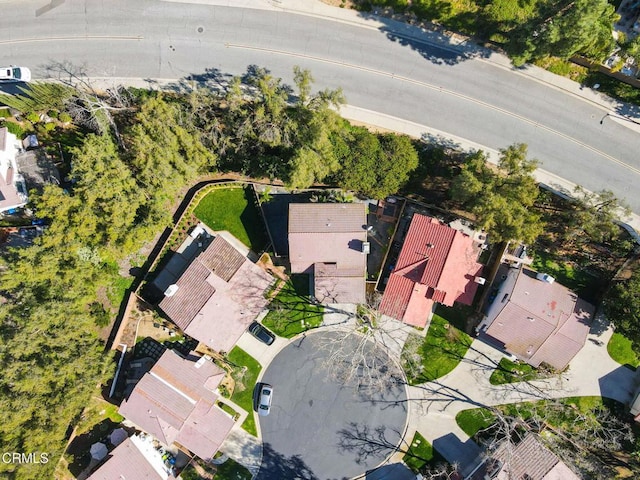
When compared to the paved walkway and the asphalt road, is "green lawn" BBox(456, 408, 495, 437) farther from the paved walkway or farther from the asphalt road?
the asphalt road

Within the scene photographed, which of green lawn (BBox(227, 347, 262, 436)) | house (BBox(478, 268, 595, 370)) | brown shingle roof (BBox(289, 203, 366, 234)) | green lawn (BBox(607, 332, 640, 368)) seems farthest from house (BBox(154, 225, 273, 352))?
green lawn (BBox(607, 332, 640, 368))

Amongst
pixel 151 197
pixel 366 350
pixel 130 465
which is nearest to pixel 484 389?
pixel 366 350

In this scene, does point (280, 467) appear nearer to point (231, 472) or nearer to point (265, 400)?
point (231, 472)

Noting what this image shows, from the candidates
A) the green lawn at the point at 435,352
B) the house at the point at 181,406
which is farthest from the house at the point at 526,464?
A: the house at the point at 181,406

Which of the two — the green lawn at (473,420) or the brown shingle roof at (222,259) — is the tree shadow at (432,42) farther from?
the green lawn at (473,420)

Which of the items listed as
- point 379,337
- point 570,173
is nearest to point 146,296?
point 379,337
